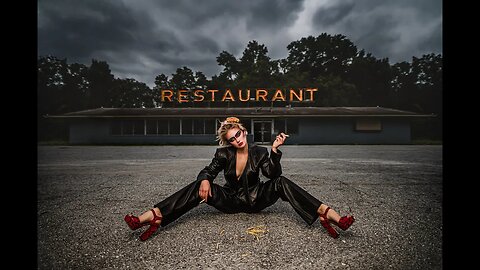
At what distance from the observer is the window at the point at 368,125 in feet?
61.8

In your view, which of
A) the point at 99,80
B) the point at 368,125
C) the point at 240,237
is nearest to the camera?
the point at 240,237

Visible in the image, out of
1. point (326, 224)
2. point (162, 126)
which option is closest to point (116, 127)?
point (162, 126)

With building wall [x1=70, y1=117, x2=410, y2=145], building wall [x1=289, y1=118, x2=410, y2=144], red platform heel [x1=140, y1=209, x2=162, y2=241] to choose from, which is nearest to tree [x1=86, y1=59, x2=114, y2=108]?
building wall [x1=70, y1=117, x2=410, y2=145]

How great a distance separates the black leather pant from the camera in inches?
85.7

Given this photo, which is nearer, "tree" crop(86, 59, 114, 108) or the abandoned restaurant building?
the abandoned restaurant building

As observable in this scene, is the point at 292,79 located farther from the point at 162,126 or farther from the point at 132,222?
the point at 132,222

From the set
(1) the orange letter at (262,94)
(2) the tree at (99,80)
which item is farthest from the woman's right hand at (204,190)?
(2) the tree at (99,80)

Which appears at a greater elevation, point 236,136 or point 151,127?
point 151,127

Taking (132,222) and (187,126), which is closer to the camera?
(132,222)

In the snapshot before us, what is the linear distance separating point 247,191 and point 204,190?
0.47m

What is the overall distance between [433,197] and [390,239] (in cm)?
220

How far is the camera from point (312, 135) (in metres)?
19.2

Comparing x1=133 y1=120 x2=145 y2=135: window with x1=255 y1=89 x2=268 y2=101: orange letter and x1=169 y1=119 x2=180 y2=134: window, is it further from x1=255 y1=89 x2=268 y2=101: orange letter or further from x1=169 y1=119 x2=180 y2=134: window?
x1=255 y1=89 x2=268 y2=101: orange letter
